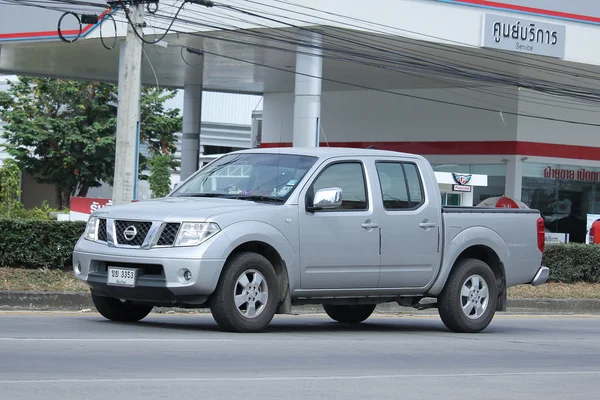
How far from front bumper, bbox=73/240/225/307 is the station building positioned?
1382 cm

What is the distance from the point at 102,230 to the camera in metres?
10.7


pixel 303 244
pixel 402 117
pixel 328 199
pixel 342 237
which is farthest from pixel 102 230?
pixel 402 117

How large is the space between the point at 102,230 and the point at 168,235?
89cm

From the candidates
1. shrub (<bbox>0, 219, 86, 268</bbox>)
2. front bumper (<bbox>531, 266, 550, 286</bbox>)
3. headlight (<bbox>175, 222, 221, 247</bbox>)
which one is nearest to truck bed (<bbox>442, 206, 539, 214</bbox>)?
front bumper (<bbox>531, 266, 550, 286</bbox>)

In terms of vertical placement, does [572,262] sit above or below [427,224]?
below

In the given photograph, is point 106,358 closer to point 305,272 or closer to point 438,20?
point 305,272

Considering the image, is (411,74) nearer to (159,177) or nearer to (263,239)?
(159,177)

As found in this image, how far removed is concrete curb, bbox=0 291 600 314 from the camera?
1405 cm

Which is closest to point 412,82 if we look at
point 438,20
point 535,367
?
point 438,20

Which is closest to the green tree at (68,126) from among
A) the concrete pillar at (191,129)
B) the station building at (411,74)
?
the station building at (411,74)

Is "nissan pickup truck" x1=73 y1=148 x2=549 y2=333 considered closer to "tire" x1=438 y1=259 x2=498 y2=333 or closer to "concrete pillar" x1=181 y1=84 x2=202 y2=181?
"tire" x1=438 y1=259 x2=498 y2=333

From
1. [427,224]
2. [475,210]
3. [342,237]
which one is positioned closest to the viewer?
[342,237]

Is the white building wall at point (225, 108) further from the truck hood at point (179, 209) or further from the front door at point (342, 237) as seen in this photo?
the truck hood at point (179, 209)

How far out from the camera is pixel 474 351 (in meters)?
10.4
